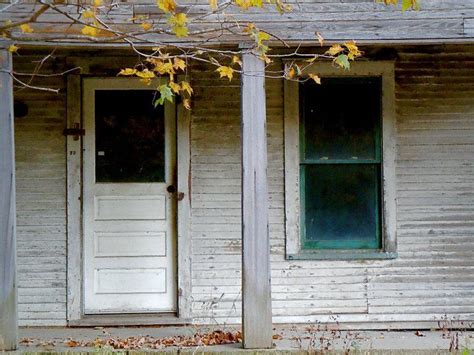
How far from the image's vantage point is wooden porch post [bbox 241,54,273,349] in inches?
252

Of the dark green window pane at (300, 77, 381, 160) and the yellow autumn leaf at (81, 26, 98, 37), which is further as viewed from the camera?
the dark green window pane at (300, 77, 381, 160)

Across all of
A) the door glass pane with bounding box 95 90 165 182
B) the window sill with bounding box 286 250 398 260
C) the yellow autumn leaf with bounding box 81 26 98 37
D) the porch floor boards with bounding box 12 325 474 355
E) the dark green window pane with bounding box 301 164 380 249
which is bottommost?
the porch floor boards with bounding box 12 325 474 355

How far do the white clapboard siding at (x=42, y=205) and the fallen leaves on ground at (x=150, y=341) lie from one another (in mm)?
669

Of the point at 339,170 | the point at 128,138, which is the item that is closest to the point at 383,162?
the point at 339,170

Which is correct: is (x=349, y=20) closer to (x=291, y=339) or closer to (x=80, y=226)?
(x=291, y=339)

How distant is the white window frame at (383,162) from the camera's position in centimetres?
770

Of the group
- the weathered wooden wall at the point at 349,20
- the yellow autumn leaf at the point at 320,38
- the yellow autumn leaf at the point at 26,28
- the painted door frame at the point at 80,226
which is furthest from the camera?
the painted door frame at the point at 80,226

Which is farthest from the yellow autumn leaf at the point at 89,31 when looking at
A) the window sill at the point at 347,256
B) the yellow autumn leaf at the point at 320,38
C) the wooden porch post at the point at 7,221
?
the window sill at the point at 347,256

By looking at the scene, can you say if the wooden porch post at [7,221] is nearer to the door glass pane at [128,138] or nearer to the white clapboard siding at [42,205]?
the white clapboard siding at [42,205]

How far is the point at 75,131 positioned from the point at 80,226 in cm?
98

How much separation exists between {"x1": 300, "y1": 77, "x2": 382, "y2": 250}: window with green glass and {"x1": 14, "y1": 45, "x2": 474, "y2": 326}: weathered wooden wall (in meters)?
0.23

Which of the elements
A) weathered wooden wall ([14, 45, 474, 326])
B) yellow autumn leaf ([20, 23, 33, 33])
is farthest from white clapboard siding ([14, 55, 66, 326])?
yellow autumn leaf ([20, 23, 33, 33])

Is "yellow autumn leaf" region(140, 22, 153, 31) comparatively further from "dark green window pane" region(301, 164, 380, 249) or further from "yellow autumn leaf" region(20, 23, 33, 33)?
"dark green window pane" region(301, 164, 380, 249)

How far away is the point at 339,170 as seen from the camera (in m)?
7.78
